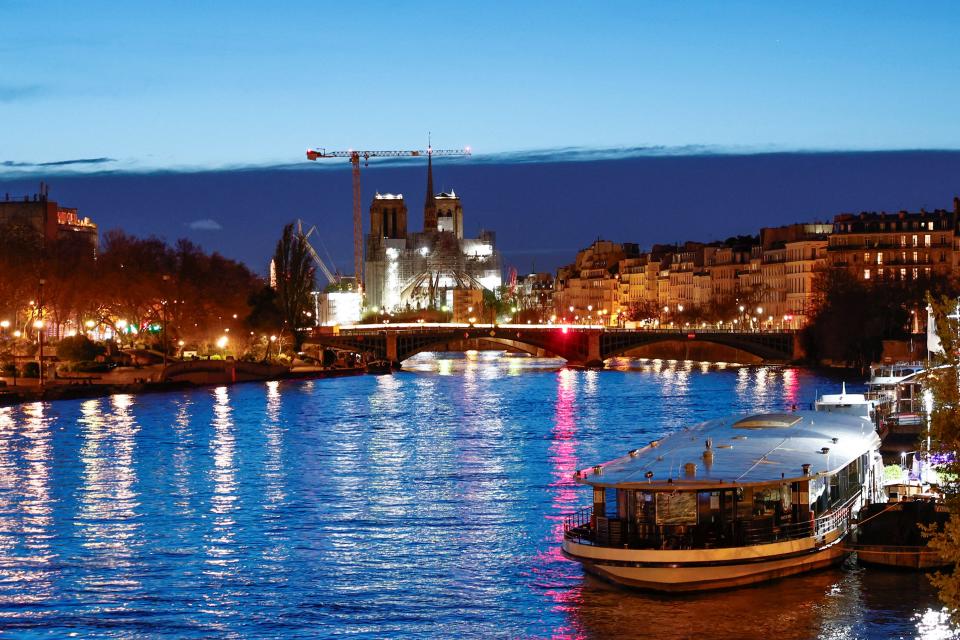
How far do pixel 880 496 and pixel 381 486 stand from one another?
35.4 ft

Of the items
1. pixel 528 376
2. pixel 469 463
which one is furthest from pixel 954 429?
pixel 528 376

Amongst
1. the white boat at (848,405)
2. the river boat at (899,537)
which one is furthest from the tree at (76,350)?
the river boat at (899,537)

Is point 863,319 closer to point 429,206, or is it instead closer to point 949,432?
point 949,432

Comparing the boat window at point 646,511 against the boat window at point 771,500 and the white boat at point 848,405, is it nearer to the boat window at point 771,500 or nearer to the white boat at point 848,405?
the boat window at point 771,500

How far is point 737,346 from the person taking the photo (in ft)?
284

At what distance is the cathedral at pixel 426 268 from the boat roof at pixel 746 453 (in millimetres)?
130697

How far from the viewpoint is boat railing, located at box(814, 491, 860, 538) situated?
23.5 metres

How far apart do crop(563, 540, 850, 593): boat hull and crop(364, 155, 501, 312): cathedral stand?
136 m

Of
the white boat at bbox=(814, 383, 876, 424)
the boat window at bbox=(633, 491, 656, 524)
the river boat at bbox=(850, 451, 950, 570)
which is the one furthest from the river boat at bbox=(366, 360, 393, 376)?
the boat window at bbox=(633, 491, 656, 524)

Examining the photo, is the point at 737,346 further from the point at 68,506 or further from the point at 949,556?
the point at 949,556

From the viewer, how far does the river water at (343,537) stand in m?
21.2

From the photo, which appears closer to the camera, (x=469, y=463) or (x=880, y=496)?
(x=880, y=496)

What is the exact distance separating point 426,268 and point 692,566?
478ft

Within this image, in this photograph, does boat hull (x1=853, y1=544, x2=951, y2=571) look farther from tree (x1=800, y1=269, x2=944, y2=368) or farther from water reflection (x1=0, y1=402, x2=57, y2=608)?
tree (x1=800, y1=269, x2=944, y2=368)
